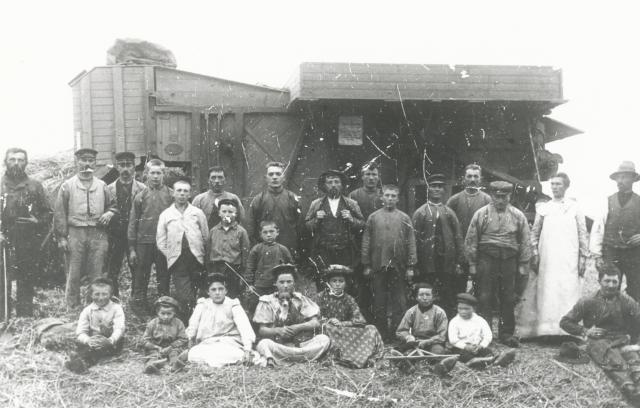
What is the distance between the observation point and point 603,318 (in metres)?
6.20

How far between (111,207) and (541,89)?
6.44 m

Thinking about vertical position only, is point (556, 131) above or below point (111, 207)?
above

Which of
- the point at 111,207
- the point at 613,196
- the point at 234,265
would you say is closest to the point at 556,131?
the point at 613,196

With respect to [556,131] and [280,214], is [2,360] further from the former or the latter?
[556,131]

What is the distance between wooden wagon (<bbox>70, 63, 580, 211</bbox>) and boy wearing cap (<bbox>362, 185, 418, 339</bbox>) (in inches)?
115

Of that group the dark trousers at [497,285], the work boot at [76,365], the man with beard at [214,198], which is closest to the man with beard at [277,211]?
the man with beard at [214,198]

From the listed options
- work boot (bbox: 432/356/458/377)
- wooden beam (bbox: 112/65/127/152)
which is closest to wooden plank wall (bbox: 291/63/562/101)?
wooden beam (bbox: 112/65/127/152)

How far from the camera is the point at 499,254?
6.69 m

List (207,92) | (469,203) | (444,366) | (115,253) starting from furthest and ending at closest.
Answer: (207,92) → (115,253) → (469,203) → (444,366)

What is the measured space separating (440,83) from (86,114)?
608cm

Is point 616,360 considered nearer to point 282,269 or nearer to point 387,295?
point 387,295

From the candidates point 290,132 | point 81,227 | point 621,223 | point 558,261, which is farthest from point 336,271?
point 290,132

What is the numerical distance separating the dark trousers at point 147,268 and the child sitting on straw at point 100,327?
65 cm

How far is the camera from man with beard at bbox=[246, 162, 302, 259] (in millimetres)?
7113
